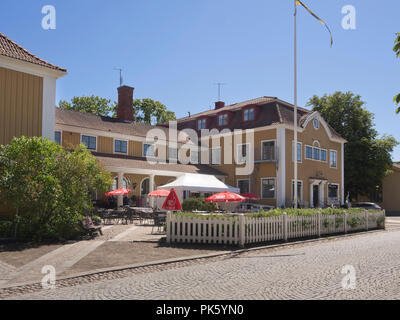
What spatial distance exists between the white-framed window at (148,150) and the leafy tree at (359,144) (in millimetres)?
22306

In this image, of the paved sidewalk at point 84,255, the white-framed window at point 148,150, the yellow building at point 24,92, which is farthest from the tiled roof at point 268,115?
the paved sidewalk at point 84,255

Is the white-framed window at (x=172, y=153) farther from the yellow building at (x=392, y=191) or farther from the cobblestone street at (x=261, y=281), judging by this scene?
the yellow building at (x=392, y=191)

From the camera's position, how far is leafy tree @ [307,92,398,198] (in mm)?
40594

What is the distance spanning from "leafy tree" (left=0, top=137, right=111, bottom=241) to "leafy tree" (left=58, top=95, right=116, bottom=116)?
3784 centimetres

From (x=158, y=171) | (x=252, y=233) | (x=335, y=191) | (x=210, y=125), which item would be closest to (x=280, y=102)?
(x=210, y=125)

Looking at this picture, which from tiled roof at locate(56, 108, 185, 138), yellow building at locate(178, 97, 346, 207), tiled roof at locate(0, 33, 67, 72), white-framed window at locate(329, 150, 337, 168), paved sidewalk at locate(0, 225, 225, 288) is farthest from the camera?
white-framed window at locate(329, 150, 337, 168)

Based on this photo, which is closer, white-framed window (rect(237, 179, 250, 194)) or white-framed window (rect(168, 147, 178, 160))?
white-framed window (rect(237, 179, 250, 194))

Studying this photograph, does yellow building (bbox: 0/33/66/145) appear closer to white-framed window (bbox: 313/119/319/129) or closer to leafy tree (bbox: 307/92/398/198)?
white-framed window (bbox: 313/119/319/129)

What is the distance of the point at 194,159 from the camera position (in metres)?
33.5

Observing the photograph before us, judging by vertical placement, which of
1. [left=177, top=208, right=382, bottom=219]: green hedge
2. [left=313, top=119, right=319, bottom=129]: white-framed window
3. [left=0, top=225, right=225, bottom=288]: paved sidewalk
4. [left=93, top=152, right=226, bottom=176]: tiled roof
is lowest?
[left=0, top=225, right=225, bottom=288]: paved sidewalk

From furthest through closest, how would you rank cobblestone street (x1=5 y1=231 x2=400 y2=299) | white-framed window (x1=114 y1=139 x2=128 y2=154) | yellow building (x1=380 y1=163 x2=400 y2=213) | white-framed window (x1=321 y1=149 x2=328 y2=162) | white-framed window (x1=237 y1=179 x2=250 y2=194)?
yellow building (x1=380 y1=163 x2=400 y2=213) < white-framed window (x1=321 y1=149 x2=328 y2=162) < white-framed window (x1=237 y1=179 x2=250 y2=194) < white-framed window (x1=114 y1=139 x2=128 y2=154) < cobblestone street (x1=5 y1=231 x2=400 y2=299)

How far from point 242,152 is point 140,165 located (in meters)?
9.43

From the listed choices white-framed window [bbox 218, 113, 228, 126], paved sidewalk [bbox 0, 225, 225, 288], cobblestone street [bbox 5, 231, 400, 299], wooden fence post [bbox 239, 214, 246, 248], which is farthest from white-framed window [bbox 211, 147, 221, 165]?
cobblestone street [bbox 5, 231, 400, 299]

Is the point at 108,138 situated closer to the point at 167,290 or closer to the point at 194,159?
the point at 194,159
